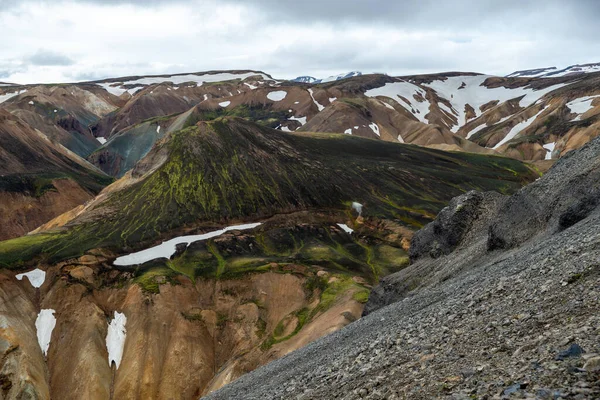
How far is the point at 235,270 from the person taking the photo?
328ft

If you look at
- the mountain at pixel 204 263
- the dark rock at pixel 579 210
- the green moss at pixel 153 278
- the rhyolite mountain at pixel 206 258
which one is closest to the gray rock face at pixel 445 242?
the rhyolite mountain at pixel 206 258

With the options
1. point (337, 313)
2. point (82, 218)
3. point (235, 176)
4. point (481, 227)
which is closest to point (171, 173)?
point (235, 176)

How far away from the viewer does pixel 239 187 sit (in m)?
138

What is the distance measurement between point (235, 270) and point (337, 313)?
34.0m

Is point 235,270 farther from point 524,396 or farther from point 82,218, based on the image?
point 524,396

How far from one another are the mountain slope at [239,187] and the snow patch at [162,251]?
3.66 meters

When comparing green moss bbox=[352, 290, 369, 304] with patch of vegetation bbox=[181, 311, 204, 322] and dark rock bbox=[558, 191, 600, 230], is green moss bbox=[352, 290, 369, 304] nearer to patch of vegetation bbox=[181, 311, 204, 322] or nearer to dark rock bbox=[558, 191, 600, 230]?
patch of vegetation bbox=[181, 311, 204, 322]

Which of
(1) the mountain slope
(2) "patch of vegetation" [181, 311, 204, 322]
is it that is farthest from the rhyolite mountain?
Answer: (1) the mountain slope

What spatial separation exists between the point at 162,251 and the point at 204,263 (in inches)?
467

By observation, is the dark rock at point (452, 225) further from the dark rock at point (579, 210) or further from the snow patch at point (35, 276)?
the snow patch at point (35, 276)

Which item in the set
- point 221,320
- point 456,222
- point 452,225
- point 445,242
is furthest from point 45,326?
point 456,222

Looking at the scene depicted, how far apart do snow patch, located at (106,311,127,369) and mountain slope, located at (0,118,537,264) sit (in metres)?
23.7

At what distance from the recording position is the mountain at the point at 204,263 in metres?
75.0

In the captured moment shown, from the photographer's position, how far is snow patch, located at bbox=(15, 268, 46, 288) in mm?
91688
